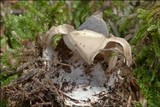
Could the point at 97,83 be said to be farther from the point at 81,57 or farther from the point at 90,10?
the point at 90,10

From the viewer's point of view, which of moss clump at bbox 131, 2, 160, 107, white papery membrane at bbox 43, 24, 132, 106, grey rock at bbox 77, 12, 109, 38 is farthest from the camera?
moss clump at bbox 131, 2, 160, 107

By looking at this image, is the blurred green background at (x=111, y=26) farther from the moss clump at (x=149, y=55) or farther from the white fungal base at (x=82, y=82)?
the white fungal base at (x=82, y=82)

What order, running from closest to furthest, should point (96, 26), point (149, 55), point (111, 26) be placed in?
1. point (96, 26)
2. point (149, 55)
3. point (111, 26)

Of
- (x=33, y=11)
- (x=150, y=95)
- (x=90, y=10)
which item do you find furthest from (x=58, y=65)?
(x=90, y=10)

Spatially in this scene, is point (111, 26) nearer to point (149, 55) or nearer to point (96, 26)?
point (149, 55)

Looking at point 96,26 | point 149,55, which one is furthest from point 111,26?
point 96,26

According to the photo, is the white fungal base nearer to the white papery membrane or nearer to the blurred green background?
the white papery membrane

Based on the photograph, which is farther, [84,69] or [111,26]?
[111,26]

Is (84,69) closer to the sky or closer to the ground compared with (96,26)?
closer to the ground

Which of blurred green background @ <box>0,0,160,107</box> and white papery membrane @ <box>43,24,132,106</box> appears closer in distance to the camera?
white papery membrane @ <box>43,24,132,106</box>

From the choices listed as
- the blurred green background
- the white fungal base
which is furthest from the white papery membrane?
the blurred green background

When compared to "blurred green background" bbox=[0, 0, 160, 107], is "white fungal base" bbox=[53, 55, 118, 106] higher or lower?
lower
